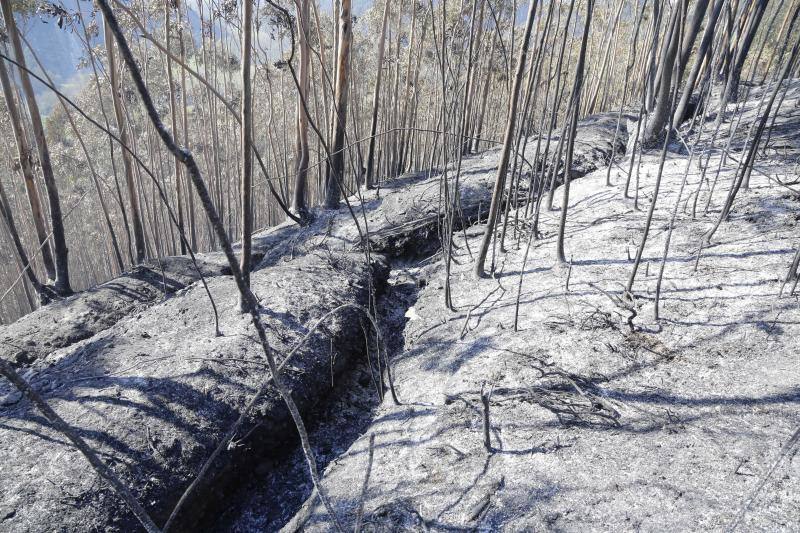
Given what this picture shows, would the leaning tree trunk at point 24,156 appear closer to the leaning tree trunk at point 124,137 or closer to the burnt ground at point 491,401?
the leaning tree trunk at point 124,137

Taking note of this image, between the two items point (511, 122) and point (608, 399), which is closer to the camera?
point (608, 399)

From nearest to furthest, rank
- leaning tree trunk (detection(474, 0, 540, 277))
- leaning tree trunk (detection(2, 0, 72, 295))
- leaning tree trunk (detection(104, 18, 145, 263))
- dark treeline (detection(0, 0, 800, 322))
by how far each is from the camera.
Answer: leaning tree trunk (detection(474, 0, 540, 277)) → dark treeline (detection(0, 0, 800, 322)) → leaning tree trunk (detection(2, 0, 72, 295)) → leaning tree trunk (detection(104, 18, 145, 263))

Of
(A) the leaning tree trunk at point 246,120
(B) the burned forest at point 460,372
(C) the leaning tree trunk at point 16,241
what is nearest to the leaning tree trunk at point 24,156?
(C) the leaning tree trunk at point 16,241

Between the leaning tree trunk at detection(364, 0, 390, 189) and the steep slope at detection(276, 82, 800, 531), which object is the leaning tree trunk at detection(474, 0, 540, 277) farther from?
the leaning tree trunk at detection(364, 0, 390, 189)

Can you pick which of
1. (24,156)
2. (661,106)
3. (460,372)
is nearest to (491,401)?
(460,372)

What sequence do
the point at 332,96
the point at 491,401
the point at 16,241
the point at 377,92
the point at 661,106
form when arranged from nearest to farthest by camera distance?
1. the point at 332,96
2. the point at 491,401
3. the point at 661,106
4. the point at 16,241
5. the point at 377,92

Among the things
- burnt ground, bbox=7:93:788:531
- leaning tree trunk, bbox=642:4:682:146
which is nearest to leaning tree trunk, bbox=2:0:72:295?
burnt ground, bbox=7:93:788:531

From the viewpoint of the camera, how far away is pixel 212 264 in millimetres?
4738

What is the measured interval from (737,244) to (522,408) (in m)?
1.74

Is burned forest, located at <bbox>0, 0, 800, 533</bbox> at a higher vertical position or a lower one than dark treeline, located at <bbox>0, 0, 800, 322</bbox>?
lower

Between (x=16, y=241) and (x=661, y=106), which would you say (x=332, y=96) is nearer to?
(x=661, y=106)

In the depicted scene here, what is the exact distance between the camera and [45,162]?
4102 millimetres

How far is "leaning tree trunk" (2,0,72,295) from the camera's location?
11.7 ft

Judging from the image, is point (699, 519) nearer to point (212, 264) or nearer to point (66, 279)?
point (212, 264)
